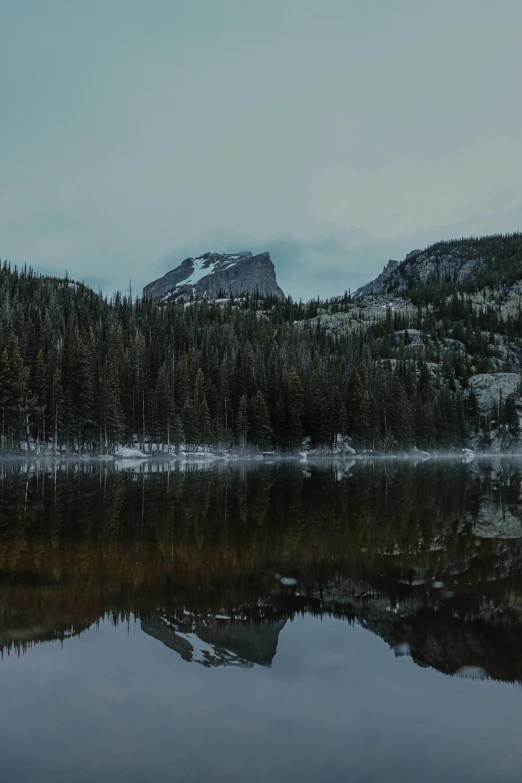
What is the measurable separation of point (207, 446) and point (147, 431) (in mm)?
11573

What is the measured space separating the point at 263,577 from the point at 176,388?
87849 millimetres

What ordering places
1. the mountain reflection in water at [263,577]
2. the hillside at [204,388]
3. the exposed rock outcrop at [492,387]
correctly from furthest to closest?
1. the exposed rock outcrop at [492,387]
2. the hillside at [204,388]
3. the mountain reflection in water at [263,577]

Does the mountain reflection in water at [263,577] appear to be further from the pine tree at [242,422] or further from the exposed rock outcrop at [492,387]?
the exposed rock outcrop at [492,387]

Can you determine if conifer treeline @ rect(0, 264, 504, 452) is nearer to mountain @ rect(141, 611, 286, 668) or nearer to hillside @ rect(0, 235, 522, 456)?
hillside @ rect(0, 235, 522, 456)

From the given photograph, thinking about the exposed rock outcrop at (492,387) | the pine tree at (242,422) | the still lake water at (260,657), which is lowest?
the still lake water at (260,657)

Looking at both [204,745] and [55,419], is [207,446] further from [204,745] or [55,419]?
[204,745]

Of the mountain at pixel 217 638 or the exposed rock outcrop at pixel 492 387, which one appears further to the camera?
the exposed rock outcrop at pixel 492 387

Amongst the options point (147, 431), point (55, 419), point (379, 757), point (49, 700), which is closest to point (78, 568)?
point (49, 700)

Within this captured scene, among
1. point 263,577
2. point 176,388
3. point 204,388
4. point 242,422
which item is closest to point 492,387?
point 242,422

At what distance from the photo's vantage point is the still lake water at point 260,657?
531cm

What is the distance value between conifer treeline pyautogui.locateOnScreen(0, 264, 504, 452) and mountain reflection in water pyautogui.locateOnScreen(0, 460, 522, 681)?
56581mm

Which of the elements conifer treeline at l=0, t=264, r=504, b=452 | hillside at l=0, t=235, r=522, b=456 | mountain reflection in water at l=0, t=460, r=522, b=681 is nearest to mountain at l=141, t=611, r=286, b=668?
mountain reflection in water at l=0, t=460, r=522, b=681

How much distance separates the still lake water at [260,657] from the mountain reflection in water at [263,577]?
0.06m

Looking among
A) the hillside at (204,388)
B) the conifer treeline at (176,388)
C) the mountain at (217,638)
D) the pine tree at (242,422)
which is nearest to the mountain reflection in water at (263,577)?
the mountain at (217,638)
